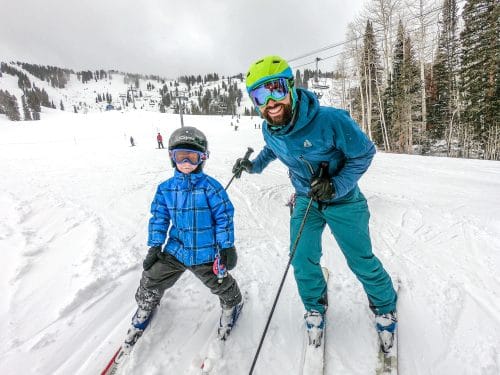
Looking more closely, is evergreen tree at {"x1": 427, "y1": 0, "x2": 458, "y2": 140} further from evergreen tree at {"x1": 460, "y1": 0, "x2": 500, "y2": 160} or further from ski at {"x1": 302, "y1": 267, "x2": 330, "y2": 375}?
ski at {"x1": 302, "y1": 267, "x2": 330, "y2": 375}

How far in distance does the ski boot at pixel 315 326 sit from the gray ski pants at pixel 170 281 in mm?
646

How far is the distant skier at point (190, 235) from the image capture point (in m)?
2.24

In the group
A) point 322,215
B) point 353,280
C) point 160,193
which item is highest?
point 160,193

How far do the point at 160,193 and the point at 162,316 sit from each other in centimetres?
117

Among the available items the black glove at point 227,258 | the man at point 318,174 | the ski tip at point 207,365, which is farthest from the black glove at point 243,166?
the ski tip at point 207,365

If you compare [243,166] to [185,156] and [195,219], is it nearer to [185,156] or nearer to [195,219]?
[185,156]

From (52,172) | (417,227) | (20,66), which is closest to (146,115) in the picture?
(52,172)

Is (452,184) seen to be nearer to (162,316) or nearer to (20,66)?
(162,316)

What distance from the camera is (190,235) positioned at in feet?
7.39

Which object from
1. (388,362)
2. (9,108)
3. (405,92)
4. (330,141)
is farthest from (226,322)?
(9,108)

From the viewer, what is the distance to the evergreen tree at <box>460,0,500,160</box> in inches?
751

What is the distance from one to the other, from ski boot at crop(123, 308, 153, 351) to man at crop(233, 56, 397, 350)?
4.51ft

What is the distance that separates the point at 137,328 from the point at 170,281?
0.45 metres

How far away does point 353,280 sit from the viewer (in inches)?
120
